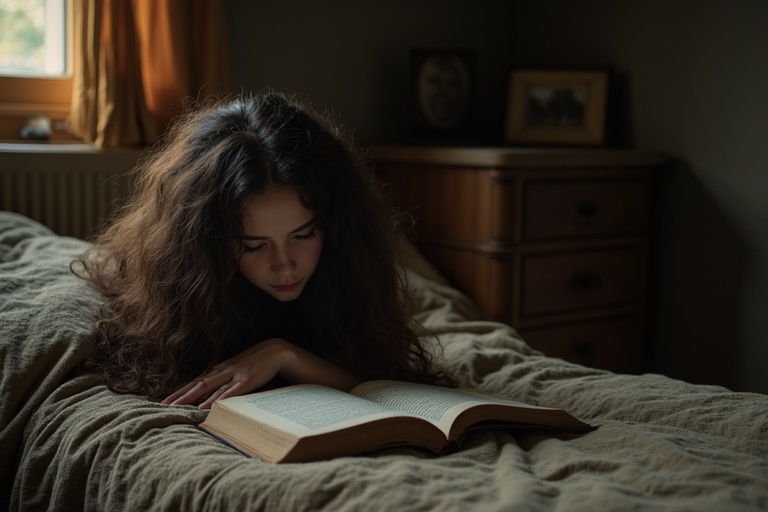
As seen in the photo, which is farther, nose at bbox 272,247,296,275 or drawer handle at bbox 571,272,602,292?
drawer handle at bbox 571,272,602,292

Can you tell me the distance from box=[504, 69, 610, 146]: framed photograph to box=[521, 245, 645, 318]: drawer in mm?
358

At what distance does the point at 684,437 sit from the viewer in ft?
3.87

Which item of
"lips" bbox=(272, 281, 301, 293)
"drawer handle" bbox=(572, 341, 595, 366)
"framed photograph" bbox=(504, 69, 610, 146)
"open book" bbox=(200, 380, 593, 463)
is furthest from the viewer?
"framed photograph" bbox=(504, 69, 610, 146)

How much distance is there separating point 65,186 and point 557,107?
1443 millimetres

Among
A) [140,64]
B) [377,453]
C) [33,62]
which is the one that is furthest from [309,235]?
[33,62]

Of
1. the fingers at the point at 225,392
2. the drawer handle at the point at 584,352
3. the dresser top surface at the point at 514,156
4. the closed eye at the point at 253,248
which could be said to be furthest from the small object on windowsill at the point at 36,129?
the drawer handle at the point at 584,352

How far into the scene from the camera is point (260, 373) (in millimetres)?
1329

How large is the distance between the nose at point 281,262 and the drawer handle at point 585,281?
1393mm

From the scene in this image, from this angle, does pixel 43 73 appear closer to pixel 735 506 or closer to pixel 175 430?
pixel 175 430

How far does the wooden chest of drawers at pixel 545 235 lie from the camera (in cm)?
244

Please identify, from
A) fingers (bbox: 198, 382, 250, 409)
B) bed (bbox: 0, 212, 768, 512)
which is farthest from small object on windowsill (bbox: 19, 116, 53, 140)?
fingers (bbox: 198, 382, 250, 409)

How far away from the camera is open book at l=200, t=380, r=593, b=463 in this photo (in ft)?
3.41

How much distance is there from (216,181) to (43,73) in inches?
53.2

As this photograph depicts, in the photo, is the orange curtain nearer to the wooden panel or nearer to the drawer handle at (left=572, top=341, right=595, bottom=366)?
the wooden panel
